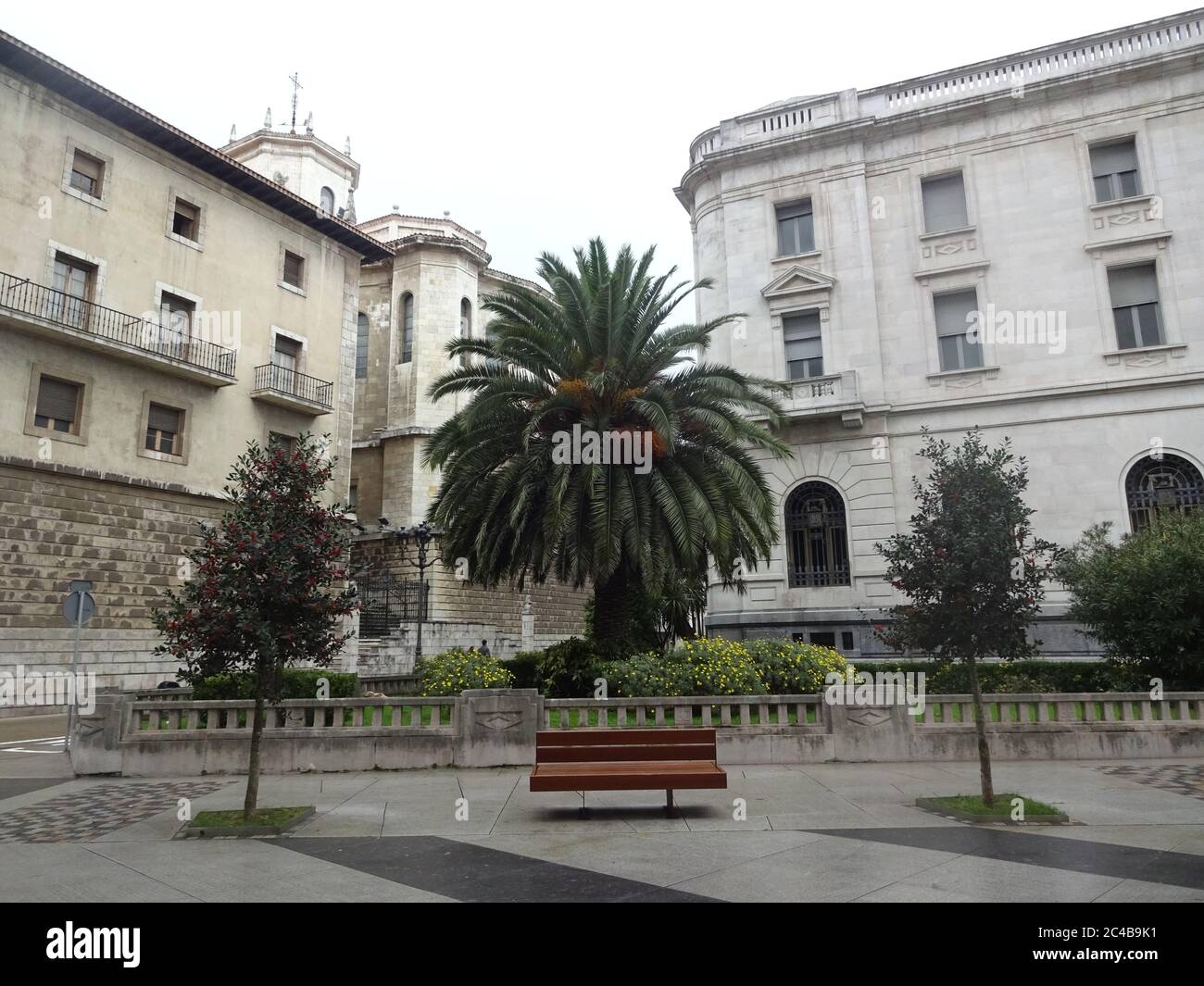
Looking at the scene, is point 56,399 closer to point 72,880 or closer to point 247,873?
point 72,880

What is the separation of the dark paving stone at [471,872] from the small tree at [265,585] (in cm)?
182

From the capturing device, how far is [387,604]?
34.7 metres

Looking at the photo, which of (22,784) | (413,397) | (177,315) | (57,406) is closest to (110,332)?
(57,406)

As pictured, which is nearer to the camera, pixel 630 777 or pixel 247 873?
pixel 247 873

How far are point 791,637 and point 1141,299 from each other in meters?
13.3

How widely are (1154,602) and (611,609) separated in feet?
31.3

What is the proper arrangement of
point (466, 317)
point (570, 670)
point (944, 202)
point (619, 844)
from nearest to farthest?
point (619, 844) → point (570, 670) → point (944, 202) → point (466, 317)

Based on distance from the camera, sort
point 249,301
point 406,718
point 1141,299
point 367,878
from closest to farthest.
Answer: point 367,878, point 406,718, point 1141,299, point 249,301

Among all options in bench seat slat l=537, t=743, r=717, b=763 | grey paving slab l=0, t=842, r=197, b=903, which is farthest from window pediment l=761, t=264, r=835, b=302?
grey paving slab l=0, t=842, r=197, b=903

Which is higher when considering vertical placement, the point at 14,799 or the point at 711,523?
the point at 711,523

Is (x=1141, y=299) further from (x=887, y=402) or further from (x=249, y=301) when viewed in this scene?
(x=249, y=301)

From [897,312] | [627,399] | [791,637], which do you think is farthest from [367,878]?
[897,312]

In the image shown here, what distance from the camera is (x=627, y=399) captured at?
52.4 ft

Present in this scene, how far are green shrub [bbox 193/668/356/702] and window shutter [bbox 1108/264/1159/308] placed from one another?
22255 mm
